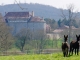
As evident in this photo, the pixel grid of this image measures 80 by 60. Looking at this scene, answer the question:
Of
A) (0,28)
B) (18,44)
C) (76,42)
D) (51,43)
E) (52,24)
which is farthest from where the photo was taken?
(52,24)

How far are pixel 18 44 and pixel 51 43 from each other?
33.6ft

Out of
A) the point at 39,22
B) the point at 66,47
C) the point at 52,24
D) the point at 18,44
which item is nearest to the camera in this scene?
the point at 66,47

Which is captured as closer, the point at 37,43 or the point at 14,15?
the point at 37,43

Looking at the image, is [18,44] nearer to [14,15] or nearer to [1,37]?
[1,37]

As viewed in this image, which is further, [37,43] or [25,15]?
[25,15]

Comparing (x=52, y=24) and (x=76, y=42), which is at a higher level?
(x=76, y=42)

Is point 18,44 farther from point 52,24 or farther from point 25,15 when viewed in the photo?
point 25,15

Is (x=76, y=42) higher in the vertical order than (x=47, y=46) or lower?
higher

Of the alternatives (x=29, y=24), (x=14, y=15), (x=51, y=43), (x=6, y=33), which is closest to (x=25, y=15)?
(x=14, y=15)

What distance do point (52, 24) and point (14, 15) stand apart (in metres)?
33.0

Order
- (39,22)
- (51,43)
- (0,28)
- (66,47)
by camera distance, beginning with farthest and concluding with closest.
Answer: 1. (39,22)
2. (51,43)
3. (0,28)
4. (66,47)

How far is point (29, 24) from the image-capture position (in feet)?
437

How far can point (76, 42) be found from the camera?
69.1 ft

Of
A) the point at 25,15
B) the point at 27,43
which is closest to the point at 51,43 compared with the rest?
the point at 27,43
